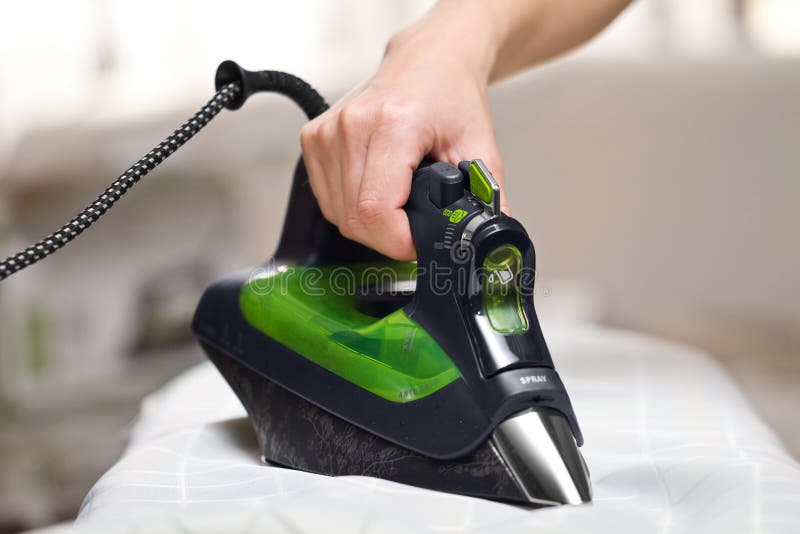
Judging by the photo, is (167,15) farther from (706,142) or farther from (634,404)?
(634,404)

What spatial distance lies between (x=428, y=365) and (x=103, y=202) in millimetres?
268

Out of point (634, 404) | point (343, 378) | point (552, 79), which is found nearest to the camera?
point (343, 378)

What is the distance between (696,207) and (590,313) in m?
0.29

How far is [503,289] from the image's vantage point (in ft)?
1.95

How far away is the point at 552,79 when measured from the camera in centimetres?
193

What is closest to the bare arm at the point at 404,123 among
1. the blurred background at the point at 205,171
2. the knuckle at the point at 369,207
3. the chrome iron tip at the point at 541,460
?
the knuckle at the point at 369,207

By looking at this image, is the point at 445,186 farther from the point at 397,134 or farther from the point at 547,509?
the point at 547,509

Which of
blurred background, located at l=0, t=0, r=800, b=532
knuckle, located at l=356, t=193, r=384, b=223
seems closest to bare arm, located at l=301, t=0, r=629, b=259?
knuckle, located at l=356, t=193, r=384, b=223

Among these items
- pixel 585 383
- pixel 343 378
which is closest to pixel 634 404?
pixel 585 383

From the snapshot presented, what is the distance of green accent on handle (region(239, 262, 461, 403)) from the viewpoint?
1.96ft

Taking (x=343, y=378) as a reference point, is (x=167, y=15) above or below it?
above

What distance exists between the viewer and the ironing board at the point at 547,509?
0.49 meters

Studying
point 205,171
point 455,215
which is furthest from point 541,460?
point 205,171

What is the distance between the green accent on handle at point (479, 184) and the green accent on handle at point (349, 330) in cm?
10
